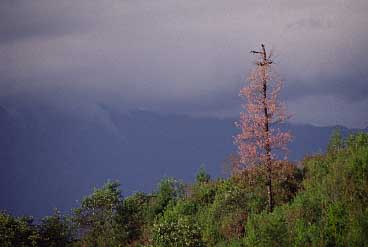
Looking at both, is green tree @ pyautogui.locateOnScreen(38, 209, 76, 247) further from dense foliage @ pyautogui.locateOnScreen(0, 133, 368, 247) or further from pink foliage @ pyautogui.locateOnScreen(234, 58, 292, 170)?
pink foliage @ pyautogui.locateOnScreen(234, 58, 292, 170)

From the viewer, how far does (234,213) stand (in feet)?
127

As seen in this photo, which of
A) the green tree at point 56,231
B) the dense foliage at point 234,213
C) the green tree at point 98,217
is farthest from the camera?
the green tree at point 98,217

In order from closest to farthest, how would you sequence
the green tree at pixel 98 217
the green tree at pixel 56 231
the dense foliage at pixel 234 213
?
the dense foliage at pixel 234 213 → the green tree at pixel 56 231 → the green tree at pixel 98 217

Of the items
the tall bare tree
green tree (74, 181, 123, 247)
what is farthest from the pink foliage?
green tree (74, 181, 123, 247)

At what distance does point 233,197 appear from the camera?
39844 millimetres

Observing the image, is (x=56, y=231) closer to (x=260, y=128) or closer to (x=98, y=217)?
(x=98, y=217)

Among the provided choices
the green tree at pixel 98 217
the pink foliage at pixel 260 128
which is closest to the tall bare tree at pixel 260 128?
the pink foliage at pixel 260 128

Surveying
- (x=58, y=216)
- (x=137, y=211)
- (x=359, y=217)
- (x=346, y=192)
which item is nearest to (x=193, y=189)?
(x=137, y=211)

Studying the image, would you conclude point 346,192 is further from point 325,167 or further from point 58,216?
point 58,216

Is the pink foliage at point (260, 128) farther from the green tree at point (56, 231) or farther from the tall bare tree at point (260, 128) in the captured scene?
the green tree at point (56, 231)

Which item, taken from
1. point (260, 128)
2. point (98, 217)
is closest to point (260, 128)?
point (260, 128)

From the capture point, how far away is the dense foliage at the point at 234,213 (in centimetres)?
2528

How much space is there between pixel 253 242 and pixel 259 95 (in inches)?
492

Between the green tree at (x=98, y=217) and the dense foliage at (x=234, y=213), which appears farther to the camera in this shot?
the green tree at (x=98, y=217)
